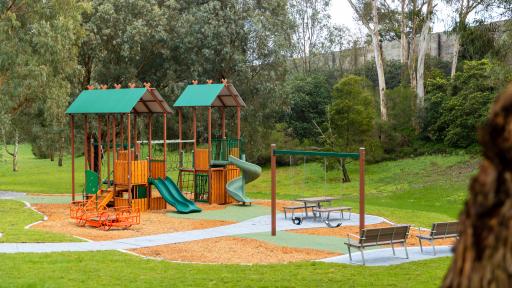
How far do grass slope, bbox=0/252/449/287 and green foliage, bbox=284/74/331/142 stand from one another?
1258 inches

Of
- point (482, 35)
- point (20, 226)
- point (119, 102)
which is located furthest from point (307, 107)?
point (20, 226)

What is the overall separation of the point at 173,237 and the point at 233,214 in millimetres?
5795

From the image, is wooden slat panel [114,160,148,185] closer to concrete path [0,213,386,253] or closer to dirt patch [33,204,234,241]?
dirt patch [33,204,234,241]

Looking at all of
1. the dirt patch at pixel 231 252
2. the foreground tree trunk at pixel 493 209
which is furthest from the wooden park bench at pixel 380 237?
the foreground tree trunk at pixel 493 209

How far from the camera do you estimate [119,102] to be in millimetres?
23438

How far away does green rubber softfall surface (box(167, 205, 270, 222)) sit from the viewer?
21862mm

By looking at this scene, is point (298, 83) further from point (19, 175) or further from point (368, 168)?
point (19, 175)

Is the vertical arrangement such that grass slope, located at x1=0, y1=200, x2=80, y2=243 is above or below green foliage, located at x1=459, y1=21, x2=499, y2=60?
below

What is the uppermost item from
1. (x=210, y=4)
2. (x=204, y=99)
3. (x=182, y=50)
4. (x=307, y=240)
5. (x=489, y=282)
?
(x=210, y=4)

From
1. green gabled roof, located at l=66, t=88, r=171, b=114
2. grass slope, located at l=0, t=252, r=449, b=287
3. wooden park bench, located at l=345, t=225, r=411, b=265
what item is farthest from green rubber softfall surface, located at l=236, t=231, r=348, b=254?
green gabled roof, located at l=66, t=88, r=171, b=114

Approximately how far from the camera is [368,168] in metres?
39.4

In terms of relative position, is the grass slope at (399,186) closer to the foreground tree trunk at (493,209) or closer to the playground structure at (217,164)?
the playground structure at (217,164)

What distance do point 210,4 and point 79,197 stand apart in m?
11.9

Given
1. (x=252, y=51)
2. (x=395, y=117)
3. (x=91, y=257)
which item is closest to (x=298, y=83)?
(x=395, y=117)
